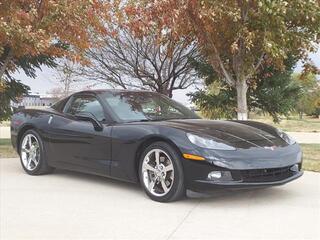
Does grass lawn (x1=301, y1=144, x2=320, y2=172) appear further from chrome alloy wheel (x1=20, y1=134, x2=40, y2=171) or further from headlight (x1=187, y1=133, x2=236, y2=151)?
chrome alloy wheel (x1=20, y1=134, x2=40, y2=171)

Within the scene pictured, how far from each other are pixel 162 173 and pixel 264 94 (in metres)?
10.2

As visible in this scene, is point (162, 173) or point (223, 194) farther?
point (223, 194)

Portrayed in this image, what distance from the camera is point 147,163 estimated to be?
6.14 metres

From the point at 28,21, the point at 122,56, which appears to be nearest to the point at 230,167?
the point at 28,21

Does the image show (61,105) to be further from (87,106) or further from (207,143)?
(207,143)

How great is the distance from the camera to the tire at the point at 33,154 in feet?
25.4

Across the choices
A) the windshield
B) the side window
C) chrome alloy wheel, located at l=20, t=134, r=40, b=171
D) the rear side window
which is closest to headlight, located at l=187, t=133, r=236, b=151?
the windshield

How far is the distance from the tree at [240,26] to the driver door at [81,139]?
13.2 feet

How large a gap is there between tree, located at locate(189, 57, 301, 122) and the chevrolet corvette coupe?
27.0 feet

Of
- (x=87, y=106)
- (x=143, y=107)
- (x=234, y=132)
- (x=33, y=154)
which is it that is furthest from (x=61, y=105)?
(x=234, y=132)

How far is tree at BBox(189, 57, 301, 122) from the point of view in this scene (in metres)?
15.5

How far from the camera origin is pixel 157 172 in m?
6.02

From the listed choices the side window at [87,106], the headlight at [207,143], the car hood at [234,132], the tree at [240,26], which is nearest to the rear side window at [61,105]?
the side window at [87,106]

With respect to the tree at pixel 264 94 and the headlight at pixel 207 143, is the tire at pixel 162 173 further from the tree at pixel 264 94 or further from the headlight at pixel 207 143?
the tree at pixel 264 94
